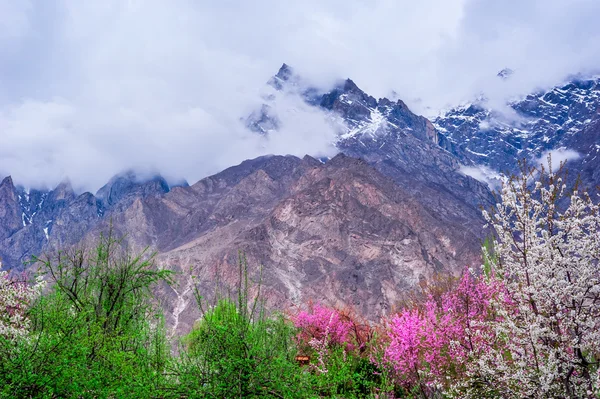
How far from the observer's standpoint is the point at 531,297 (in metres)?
9.49

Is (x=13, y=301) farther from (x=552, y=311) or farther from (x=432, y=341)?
(x=552, y=311)

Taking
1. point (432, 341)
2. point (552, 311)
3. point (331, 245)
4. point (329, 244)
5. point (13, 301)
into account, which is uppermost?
point (329, 244)

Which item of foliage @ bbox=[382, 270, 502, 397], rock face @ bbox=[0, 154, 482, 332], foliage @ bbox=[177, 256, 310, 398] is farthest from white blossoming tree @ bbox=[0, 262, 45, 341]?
rock face @ bbox=[0, 154, 482, 332]

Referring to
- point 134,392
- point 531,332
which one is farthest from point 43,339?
point 531,332

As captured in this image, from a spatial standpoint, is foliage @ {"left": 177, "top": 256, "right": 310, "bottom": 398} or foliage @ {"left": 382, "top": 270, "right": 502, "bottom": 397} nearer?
foliage @ {"left": 177, "top": 256, "right": 310, "bottom": 398}

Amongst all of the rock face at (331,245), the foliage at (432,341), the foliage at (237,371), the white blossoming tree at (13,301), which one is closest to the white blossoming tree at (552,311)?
the foliage at (432,341)

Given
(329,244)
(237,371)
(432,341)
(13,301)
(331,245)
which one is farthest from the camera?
(329,244)

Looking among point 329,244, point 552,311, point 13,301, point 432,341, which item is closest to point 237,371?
point 552,311

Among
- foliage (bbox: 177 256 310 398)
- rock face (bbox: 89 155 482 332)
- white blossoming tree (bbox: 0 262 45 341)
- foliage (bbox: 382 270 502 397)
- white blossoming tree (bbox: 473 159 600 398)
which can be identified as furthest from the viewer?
rock face (bbox: 89 155 482 332)

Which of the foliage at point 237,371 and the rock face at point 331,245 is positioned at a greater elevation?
the rock face at point 331,245

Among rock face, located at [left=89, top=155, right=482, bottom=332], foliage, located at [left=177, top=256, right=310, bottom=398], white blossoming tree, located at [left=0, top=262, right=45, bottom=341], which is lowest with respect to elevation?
foliage, located at [left=177, top=256, right=310, bottom=398]

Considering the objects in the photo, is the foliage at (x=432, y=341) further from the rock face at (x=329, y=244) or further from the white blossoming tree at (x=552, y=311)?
the rock face at (x=329, y=244)

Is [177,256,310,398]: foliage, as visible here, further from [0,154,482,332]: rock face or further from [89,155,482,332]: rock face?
[89,155,482,332]: rock face

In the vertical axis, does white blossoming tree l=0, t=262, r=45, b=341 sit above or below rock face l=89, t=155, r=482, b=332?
below
